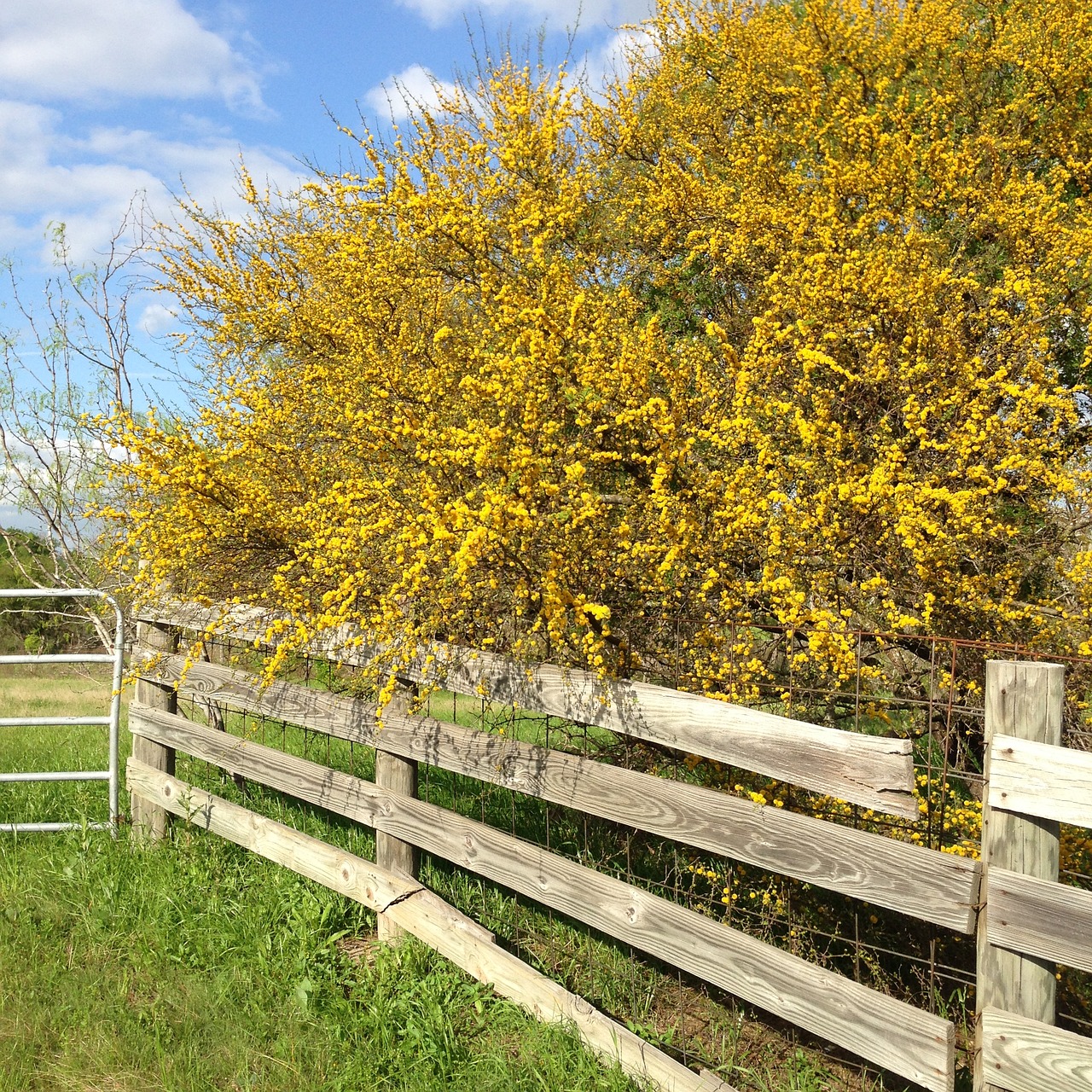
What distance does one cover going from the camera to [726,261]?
5.45 metres

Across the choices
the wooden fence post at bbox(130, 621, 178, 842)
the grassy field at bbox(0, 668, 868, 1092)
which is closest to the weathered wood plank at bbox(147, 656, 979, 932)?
the grassy field at bbox(0, 668, 868, 1092)

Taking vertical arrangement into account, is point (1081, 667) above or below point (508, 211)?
→ below

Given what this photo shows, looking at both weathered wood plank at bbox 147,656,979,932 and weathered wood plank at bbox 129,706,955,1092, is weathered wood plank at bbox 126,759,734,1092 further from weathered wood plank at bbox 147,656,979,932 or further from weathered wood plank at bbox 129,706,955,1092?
weathered wood plank at bbox 147,656,979,932

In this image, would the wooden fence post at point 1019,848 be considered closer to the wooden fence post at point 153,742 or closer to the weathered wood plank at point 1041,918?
the weathered wood plank at point 1041,918

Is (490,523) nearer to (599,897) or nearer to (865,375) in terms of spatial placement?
(599,897)

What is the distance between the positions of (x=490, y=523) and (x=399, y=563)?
672 mm

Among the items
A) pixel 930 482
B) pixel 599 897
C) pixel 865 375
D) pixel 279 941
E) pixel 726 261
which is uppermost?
pixel 726 261

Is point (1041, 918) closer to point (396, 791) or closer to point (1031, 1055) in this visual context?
point (1031, 1055)

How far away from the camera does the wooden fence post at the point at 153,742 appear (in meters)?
5.08

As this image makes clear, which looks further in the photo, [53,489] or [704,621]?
[53,489]

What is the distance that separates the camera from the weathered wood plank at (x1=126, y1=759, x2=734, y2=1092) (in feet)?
9.28

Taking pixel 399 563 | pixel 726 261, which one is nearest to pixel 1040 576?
pixel 726 261

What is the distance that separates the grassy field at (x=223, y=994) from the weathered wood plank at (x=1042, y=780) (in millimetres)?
1449

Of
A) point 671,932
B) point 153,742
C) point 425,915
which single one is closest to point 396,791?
point 425,915
